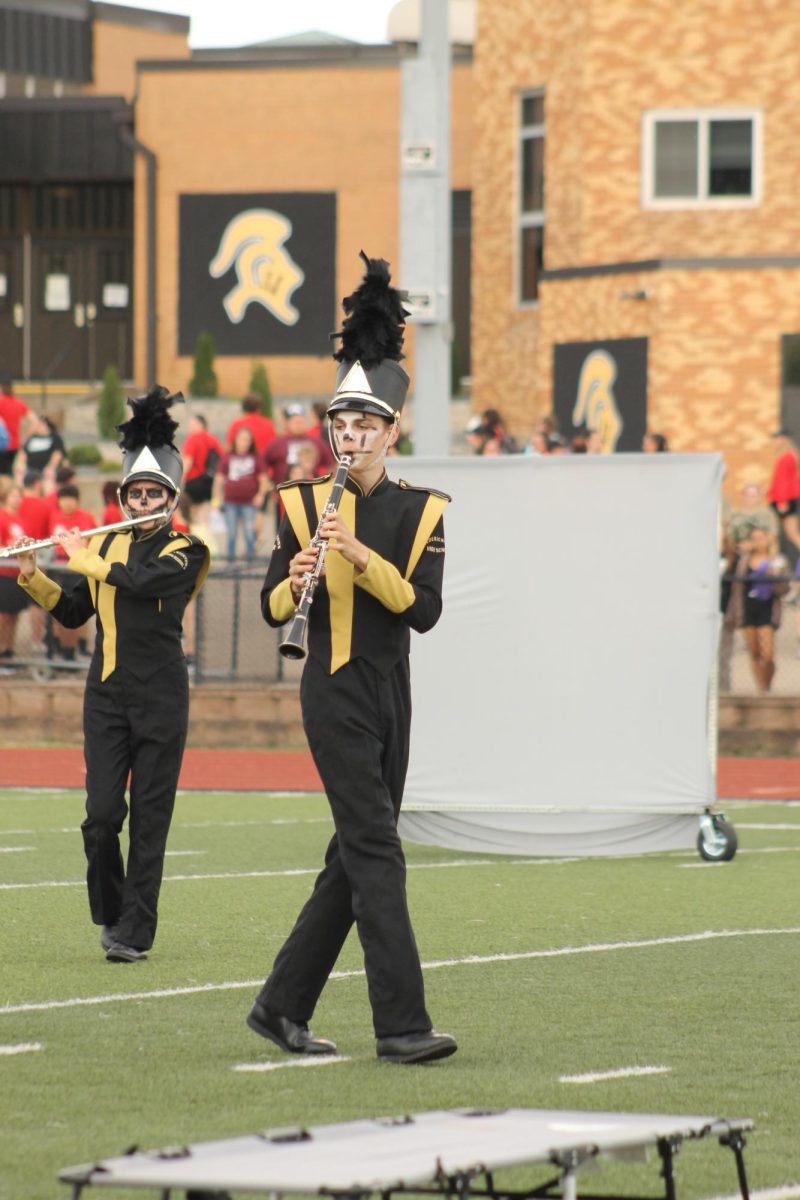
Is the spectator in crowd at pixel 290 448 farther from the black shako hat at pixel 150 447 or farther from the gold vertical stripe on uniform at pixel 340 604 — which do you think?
the gold vertical stripe on uniform at pixel 340 604

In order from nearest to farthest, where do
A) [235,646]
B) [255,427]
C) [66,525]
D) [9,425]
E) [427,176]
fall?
1. [427,176]
2. [235,646]
3. [66,525]
4. [255,427]
5. [9,425]

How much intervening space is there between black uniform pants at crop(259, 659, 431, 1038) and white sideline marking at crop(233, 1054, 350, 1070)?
160 millimetres

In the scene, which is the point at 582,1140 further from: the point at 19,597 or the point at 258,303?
the point at 258,303

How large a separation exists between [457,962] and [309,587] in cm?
289

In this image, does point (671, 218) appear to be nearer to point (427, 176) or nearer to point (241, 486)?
point (241, 486)

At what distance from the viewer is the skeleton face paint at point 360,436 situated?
7.34 meters

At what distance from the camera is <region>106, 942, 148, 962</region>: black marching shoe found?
9391 millimetres

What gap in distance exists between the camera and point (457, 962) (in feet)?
31.1

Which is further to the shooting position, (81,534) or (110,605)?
(110,605)

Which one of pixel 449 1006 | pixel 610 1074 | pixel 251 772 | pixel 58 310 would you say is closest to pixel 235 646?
pixel 251 772

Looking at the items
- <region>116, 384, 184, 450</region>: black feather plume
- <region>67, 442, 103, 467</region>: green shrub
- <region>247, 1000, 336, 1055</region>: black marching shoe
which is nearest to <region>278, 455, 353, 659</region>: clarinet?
<region>247, 1000, 336, 1055</region>: black marching shoe

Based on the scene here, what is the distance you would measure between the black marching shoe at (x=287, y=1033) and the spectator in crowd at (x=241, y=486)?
16132mm

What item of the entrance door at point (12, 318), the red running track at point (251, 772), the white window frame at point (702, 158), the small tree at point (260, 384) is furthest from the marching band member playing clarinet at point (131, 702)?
the entrance door at point (12, 318)

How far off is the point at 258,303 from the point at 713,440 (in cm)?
1275
